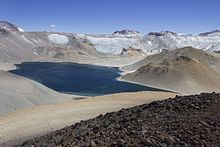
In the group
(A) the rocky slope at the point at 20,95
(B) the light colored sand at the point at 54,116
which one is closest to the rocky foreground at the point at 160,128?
(B) the light colored sand at the point at 54,116

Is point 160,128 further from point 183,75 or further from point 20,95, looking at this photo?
point 183,75

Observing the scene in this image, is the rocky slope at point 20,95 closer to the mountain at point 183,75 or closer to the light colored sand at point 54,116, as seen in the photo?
the light colored sand at point 54,116

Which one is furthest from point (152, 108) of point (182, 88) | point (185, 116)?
point (182, 88)

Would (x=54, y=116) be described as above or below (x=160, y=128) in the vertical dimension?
below

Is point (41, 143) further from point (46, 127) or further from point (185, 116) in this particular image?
point (46, 127)

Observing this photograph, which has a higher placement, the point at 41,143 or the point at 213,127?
the point at 213,127

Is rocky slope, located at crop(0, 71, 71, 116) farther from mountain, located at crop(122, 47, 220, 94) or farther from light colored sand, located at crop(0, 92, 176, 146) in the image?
mountain, located at crop(122, 47, 220, 94)

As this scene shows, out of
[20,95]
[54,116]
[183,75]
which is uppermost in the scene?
[54,116]

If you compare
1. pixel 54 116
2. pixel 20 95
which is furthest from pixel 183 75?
pixel 54 116
